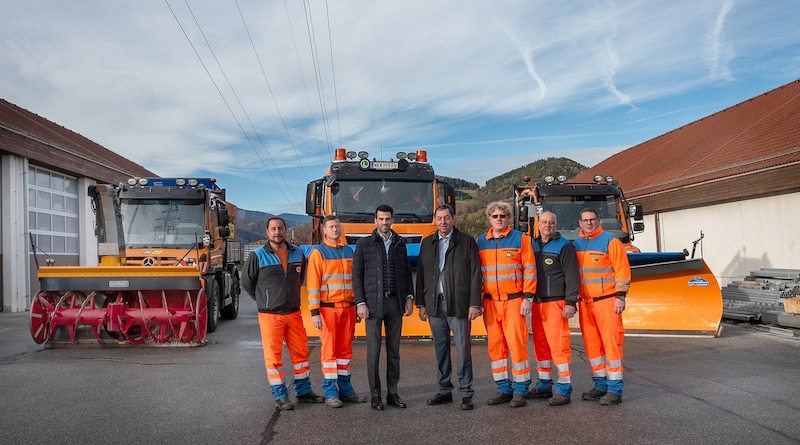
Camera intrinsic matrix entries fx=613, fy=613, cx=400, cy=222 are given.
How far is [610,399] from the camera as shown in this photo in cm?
578

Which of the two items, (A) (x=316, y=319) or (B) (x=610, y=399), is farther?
(A) (x=316, y=319)

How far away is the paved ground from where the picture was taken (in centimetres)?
490

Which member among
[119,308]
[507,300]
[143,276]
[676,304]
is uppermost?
[143,276]

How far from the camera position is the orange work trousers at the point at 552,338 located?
232 inches

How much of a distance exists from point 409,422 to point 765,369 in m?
4.95

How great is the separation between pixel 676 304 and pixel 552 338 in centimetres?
501

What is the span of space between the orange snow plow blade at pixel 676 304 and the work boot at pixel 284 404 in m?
6.20

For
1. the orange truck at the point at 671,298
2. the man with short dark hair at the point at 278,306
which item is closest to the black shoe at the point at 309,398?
the man with short dark hair at the point at 278,306

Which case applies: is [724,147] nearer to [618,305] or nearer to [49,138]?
[618,305]

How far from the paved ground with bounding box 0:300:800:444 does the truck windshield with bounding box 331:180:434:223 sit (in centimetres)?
245

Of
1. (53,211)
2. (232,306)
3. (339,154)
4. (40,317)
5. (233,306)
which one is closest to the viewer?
(40,317)

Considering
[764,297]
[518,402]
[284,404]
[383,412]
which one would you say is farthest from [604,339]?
[764,297]

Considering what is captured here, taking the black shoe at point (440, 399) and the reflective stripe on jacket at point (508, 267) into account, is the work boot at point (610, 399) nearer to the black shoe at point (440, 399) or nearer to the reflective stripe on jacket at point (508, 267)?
the reflective stripe on jacket at point (508, 267)

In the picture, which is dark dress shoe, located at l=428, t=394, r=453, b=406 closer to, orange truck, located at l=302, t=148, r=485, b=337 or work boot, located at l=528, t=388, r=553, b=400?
work boot, located at l=528, t=388, r=553, b=400
